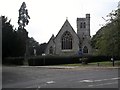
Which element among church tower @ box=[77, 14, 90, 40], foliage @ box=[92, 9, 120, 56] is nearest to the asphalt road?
foliage @ box=[92, 9, 120, 56]

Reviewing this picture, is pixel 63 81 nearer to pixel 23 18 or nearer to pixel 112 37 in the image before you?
pixel 112 37

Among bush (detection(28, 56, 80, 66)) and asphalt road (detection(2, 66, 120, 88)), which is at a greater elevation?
bush (detection(28, 56, 80, 66))

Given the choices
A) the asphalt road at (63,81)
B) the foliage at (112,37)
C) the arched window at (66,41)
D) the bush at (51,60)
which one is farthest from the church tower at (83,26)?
the asphalt road at (63,81)

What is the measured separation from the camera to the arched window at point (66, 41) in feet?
364

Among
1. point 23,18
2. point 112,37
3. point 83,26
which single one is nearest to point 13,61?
point 112,37

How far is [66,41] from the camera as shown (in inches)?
4392

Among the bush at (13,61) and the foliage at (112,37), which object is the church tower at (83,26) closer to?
the bush at (13,61)

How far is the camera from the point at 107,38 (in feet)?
182

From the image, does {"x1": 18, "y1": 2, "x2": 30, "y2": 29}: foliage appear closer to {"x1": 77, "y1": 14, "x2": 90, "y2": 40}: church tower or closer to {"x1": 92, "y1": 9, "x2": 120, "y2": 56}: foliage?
{"x1": 77, "y1": 14, "x2": 90, "y2": 40}: church tower

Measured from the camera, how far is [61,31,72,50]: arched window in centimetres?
11100

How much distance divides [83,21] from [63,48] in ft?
50.2

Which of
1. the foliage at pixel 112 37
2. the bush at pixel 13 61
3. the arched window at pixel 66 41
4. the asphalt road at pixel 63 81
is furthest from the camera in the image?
the arched window at pixel 66 41

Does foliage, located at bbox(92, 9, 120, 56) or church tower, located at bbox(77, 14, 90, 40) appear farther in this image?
church tower, located at bbox(77, 14, 90, 40)

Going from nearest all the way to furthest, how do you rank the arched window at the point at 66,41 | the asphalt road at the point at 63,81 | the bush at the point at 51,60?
the asphalt road at the point at 63,81 < the bush at the point at 51,60 < the arched window at the point at 66,41
